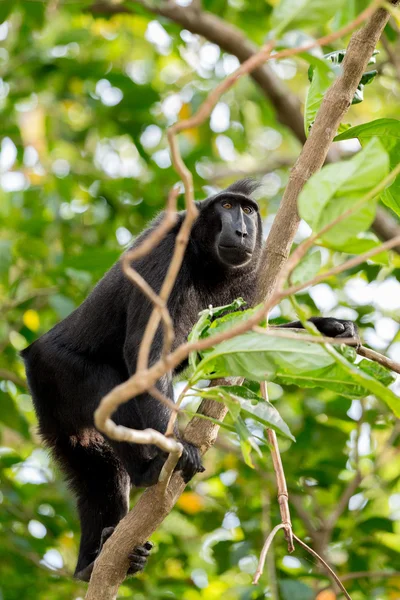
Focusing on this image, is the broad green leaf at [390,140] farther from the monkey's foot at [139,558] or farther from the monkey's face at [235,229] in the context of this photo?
the monkey's foot at [139,558]

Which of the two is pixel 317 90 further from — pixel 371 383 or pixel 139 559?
pixel 139 559

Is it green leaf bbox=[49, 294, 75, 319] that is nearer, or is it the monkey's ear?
the monkey's ear

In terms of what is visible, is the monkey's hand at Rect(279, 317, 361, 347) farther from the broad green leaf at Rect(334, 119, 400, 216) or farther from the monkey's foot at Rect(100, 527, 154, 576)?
the monkey's foot at Rect(100, 527, 154, 576)

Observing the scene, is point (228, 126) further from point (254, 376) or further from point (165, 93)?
point (254, 376)

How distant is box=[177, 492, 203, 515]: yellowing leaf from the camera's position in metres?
7.75

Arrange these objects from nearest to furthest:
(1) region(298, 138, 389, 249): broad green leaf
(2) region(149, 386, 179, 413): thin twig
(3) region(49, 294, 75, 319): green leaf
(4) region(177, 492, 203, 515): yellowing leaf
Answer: (2) region(149, 386, 179, 413): thin twig < (1) region(298, 138, 389, 249): broad green leaf < (3) region(49, 294, 75, 319): green leaf < (4) region(177, 492, 203, 515): yellowing leaf

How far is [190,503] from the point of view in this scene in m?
7.84

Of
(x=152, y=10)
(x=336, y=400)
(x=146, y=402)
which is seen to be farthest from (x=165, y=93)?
(x=146, y=402)

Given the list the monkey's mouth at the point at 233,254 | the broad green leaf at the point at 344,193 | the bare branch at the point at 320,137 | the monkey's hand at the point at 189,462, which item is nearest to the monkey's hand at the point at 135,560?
the monkey's hand at the point at 189,462

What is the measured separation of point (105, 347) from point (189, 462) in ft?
6.63

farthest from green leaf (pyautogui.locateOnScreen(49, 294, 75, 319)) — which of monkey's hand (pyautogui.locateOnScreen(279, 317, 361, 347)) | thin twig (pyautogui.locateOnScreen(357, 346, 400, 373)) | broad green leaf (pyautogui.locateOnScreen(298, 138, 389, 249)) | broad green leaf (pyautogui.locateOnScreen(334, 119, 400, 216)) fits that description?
broad green leaf (pyautogui.locateOnScreen(298, 138, 389, 249))

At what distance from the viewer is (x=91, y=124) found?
9555 millimetres

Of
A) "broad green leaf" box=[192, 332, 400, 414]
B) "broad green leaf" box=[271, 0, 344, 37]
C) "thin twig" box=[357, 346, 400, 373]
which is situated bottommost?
"thin twig" box=[357, 346, 400, 373]

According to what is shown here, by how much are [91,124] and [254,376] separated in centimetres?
720
